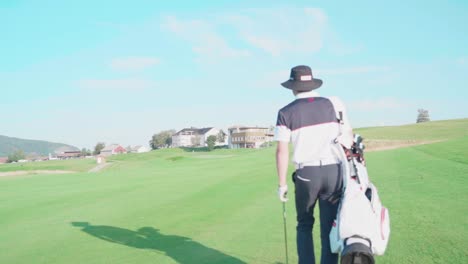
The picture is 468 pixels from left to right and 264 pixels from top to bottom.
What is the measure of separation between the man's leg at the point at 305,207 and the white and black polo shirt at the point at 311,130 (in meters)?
0.16

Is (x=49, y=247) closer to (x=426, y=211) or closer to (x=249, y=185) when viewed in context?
(x=426, y=211)

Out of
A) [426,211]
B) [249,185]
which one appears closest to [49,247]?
[426,211]

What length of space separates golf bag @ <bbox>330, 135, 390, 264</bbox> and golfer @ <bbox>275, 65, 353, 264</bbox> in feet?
0.91

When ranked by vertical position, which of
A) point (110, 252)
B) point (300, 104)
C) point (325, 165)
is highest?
point (300, 104)

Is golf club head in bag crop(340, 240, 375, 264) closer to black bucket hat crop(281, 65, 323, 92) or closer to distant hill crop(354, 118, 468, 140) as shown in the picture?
black bucket hat crop(281, 65, 323, 92)

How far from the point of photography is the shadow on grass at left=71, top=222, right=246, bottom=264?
556 cm

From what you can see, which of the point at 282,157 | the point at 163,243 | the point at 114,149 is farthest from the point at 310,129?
the point at 114,149

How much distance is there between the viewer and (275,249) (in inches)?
223

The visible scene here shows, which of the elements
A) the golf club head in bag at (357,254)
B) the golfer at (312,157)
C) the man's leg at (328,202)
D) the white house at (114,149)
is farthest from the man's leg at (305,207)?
the white house at (114,149)

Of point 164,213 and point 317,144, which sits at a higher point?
point 317,144

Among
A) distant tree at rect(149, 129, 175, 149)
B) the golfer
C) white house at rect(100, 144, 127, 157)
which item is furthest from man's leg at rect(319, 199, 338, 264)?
white house at rect(100, 144, 127, 157)

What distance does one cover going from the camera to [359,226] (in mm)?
3994

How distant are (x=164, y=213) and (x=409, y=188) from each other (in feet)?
19.8

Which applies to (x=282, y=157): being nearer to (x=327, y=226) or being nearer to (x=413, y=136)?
(x=327, y=226)
